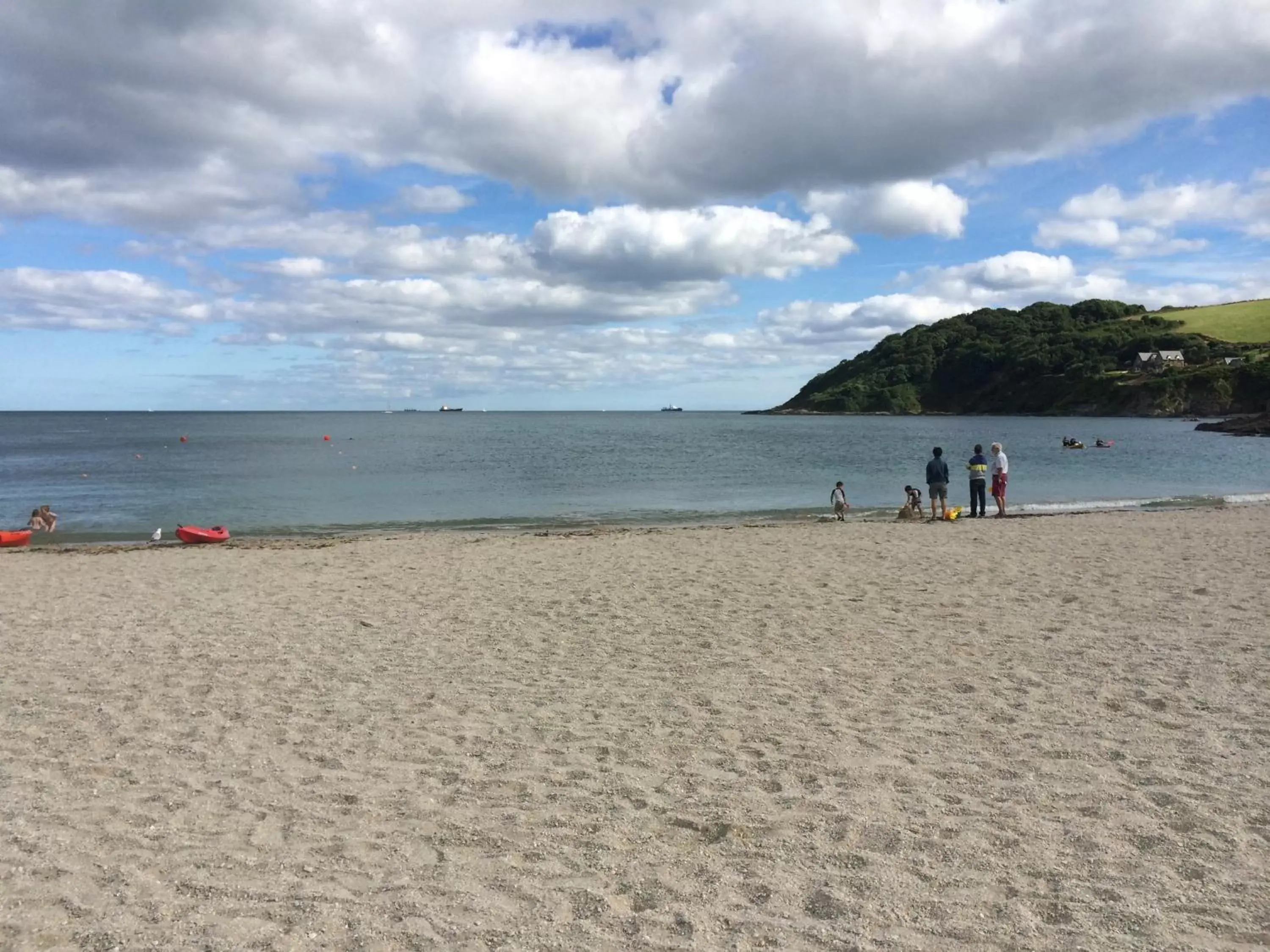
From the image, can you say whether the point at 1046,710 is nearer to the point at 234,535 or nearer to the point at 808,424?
the point at 234,535

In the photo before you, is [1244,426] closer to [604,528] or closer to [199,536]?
[604,528]

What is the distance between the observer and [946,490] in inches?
818

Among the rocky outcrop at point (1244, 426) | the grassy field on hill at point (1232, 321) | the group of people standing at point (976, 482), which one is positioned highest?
the grassy field on hill at point (1232, 321)

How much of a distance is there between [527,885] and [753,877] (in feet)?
3.86

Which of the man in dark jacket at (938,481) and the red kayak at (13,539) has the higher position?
the man in dark jacket at (938,481)

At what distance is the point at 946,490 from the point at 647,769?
16817mm

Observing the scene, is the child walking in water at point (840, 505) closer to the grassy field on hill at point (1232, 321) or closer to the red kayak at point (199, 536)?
the red kayak at point (199, 536)

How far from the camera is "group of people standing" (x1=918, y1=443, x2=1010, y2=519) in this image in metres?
20.2

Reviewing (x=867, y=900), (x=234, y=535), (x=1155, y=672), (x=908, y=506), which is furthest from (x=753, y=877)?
(x=234, y=535)

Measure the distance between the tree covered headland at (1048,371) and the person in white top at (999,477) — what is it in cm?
9190

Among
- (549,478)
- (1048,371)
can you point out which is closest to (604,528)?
(549,478)

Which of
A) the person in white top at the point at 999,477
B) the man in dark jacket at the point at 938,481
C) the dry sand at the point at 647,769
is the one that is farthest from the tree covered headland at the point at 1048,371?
the dry sand at the point at 647,769

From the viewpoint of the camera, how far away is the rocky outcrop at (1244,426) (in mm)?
68581

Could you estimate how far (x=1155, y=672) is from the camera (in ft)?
25.3
